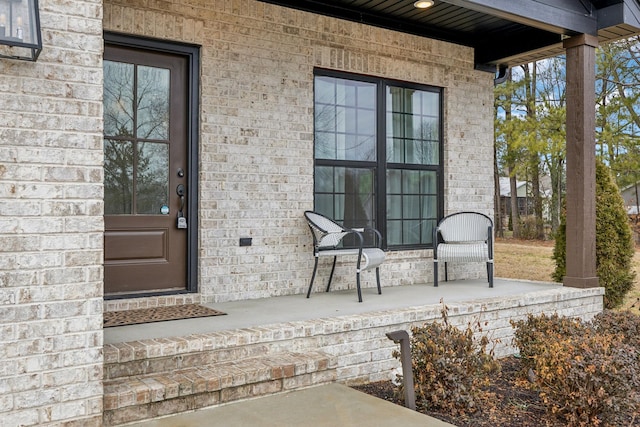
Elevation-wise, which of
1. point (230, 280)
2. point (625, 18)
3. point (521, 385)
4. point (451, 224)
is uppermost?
point (625, 18)

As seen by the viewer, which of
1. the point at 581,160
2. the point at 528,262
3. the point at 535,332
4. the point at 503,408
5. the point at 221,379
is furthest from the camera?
the point at 528,262

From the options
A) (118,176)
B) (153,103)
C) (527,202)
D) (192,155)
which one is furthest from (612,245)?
(527,202)

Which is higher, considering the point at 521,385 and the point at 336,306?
the point at 336,306

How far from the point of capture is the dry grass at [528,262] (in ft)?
28.1

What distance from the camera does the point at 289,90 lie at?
5.11 metres

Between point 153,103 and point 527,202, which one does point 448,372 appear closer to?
point 153,103

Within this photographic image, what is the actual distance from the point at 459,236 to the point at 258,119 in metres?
2.54

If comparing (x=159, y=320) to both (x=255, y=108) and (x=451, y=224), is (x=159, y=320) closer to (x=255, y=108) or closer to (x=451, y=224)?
(x=255, y=108)

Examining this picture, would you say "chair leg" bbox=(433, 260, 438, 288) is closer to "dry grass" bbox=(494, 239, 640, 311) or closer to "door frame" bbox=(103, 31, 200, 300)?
"door frame" bbox=(103, 31, 200, 300)

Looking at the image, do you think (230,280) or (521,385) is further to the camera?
(230,280)

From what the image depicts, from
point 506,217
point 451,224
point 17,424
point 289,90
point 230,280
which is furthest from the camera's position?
point 506,217

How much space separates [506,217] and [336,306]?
1416 centimetres

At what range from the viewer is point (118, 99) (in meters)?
4.34

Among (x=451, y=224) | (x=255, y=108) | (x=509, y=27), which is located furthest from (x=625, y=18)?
(x=255, y=108)
